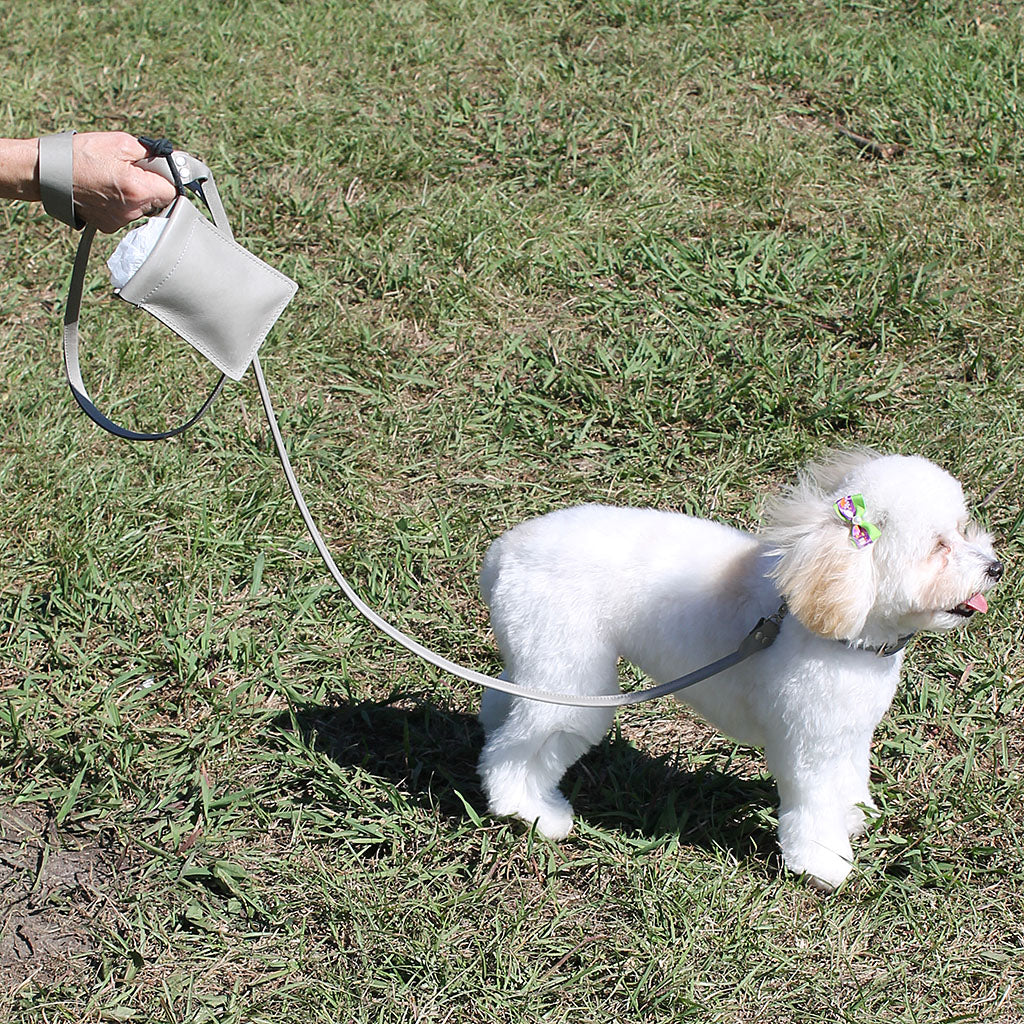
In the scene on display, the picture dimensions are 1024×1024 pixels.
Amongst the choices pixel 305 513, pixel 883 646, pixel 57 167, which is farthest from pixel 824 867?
pixel 57 167

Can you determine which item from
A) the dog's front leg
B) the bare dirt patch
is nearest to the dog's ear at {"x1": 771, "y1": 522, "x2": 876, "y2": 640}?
the dog's front leg

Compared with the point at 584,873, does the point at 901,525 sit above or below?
above

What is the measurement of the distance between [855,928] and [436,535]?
1.66 meters

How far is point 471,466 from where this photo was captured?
3877 millimetres

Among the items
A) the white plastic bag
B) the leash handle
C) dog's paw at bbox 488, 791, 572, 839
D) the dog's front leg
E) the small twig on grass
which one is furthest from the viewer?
the small twig on grass

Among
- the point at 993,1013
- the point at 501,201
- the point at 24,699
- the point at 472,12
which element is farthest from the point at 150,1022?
the point at 472,12

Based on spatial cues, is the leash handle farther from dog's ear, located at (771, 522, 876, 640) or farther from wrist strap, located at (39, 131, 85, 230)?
dog's ear, located at (771, 522, 876, 640)

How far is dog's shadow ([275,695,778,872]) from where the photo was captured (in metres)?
2.86

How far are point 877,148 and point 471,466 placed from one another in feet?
8.02

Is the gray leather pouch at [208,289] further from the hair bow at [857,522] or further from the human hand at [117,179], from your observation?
the hair bow at [857,522]

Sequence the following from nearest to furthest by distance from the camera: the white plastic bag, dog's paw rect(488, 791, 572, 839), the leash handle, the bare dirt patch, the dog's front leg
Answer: the white plastic bag < the leash handle < the dog's front leg < the bare dirt patch < dog's paw rect(488, 791, 572, 839)

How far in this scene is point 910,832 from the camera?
285 cm

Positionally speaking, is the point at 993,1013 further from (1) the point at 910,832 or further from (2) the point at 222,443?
(2) the point at 222,443

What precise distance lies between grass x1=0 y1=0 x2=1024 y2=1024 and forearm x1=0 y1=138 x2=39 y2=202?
137 centimetres
